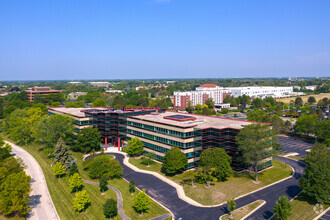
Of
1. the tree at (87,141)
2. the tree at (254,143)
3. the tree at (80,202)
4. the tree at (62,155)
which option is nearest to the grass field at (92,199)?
the tree at (80,202)

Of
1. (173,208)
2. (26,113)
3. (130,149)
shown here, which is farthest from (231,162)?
(26,113)

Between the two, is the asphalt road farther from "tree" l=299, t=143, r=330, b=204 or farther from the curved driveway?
"tree" l=299, t=143, r=330, b=204

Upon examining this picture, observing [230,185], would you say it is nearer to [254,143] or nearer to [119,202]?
[254,143]

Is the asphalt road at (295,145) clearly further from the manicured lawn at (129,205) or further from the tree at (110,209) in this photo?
the tree at (110,209)

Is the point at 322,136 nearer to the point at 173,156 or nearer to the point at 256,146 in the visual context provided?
the point at 256,146

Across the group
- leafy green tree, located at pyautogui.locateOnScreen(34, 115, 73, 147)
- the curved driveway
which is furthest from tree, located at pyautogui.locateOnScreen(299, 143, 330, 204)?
leafy green tree, located at pyautogui.locateOnScreen(34, 115, 73, 147)

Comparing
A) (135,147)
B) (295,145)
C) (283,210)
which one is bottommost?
(295,145)

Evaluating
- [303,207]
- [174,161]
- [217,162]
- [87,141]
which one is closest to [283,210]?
[303,207]
